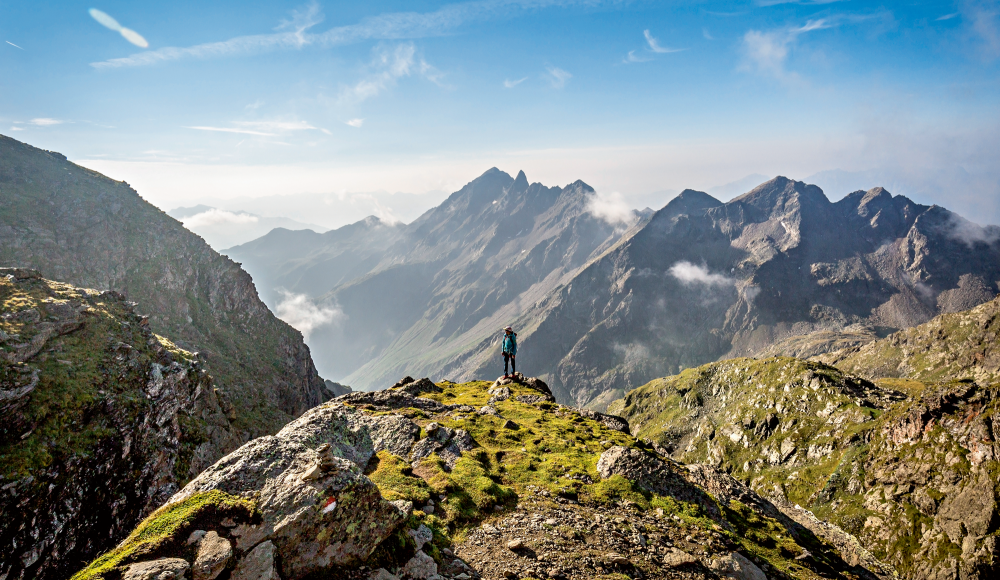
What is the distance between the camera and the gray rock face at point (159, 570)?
33.4 ft

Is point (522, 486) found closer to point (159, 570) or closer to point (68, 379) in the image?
point (159, 570)

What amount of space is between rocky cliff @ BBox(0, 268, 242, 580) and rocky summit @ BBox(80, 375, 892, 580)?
11.3 m

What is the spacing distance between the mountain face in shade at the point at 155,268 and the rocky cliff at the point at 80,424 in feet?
125

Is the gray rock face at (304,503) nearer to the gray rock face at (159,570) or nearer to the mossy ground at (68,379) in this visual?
the gray rock face at (159,570)

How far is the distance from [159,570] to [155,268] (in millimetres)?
108058

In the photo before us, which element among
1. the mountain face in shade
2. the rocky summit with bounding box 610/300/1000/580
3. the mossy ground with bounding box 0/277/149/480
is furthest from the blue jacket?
the mountain face in shade

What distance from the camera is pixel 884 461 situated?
351 feet

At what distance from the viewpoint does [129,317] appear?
37062mm

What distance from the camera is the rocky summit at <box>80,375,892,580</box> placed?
40.3 feet

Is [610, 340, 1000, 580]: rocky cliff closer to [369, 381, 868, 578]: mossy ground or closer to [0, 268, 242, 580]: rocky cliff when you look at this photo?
[369, 381, 868, 578]: mossy ground

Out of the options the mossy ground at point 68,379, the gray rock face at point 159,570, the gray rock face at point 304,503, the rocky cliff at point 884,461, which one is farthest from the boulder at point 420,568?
the rocky cliff at point 884,461

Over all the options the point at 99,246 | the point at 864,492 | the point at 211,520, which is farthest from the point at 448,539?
the point at 864,492

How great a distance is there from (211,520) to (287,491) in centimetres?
205

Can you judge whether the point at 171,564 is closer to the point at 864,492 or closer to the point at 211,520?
the point at 211,520
